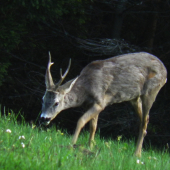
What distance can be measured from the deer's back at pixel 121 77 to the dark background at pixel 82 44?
3.58 metres

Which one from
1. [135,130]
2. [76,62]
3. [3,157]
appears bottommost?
[135,130]

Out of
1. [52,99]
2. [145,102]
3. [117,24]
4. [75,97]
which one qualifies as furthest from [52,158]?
[117,24]

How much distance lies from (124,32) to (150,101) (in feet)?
18.9

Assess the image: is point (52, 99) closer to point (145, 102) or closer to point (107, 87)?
point (107, 87)

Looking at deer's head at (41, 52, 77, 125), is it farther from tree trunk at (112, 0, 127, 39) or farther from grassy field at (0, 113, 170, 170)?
tree trunk at (112, 0, 127, 39)

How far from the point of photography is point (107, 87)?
770 centimetres

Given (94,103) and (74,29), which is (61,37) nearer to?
(74,29)

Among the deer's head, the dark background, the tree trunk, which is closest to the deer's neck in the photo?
the deer's head

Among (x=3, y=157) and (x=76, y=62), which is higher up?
(x=3, y=157)

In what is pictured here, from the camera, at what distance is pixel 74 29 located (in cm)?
1256

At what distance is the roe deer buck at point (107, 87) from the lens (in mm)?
7270

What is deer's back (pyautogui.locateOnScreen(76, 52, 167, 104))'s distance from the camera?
7.65 m

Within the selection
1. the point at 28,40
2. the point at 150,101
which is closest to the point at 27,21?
the point at 28,40

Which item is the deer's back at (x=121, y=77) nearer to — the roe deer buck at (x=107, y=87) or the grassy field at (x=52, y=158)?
the roe deer buck at (x=107, y=87)
